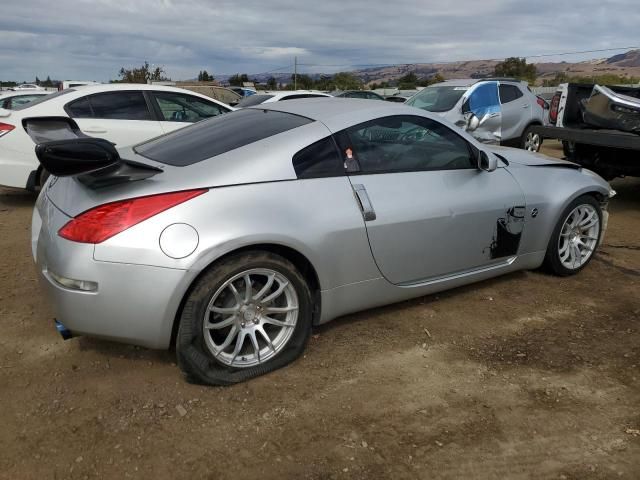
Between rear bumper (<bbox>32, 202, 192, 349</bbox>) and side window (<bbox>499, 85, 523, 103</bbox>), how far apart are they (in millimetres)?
9056

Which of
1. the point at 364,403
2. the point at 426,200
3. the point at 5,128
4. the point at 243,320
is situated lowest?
the point at 364,403

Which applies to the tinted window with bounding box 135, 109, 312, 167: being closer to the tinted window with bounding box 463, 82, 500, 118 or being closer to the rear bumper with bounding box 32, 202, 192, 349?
the rear bumper with bounding box 32, 202, 192, 349

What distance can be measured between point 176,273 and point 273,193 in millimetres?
663

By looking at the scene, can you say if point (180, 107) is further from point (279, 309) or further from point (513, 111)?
point (513, 111)

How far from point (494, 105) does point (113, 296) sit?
29.4ft

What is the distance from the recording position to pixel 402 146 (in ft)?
11.4

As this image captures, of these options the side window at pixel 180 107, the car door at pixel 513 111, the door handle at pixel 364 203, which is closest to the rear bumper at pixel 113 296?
the door handle at pixel 364 203

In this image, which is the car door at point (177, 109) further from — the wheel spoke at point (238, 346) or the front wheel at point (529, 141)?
the front wheel at point (529, 141)

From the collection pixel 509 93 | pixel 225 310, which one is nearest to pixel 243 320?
pixel 225 310

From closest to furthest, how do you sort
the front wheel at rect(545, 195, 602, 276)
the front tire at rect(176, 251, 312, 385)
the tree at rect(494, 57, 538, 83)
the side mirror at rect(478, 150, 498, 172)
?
the front tire at rect(176, 251, 312, 385)
the side mirror at rect(478, 150, 498, 172)
the front wheel at rect(545, 195, 602, 276)
the tree at rect(494, 57, 538, 83)

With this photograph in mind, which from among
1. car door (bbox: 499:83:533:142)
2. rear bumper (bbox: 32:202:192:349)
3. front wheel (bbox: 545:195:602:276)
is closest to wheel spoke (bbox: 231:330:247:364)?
rear bumper (bbox: 32:202:192:349)

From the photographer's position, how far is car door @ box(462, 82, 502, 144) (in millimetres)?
9577

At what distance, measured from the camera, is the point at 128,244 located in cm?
253

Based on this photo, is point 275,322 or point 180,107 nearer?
point 275,322
